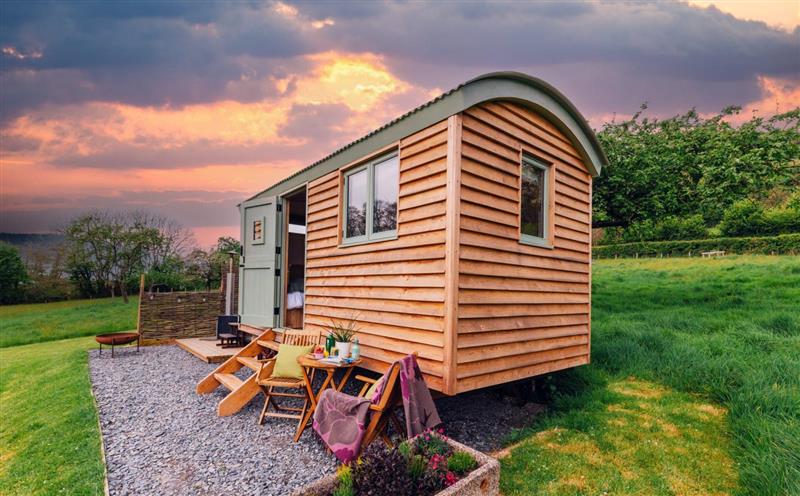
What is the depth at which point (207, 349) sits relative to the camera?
26.8ft

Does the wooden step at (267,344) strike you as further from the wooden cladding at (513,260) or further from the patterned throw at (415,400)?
the wooden cladding at (513,260)

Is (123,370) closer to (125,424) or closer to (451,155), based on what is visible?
(125,424)

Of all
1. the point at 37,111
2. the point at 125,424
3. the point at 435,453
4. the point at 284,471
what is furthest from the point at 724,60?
the point at 37,111

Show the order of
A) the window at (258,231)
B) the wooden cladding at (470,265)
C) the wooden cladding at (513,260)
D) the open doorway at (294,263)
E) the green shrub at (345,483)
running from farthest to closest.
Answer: the window at (258,231) < the open doorway at (294,263) < the wooden cladding at (513,260) < the wooden cladding at (470,265) < the green shrub at (345,483)

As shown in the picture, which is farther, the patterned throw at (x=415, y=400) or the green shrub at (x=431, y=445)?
the patterned throw at (x=415, y=400)

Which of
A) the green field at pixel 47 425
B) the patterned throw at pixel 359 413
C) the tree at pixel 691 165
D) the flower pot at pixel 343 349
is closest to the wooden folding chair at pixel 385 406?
the patterned throw at pixel 359 413

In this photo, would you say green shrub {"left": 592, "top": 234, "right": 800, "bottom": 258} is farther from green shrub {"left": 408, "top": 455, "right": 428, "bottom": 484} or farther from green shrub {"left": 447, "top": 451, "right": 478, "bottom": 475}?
green shrub {"left": 408, "top": 455, "right": 428, "bottom": 484}

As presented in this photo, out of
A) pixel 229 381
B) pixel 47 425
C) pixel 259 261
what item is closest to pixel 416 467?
pixel 229 381

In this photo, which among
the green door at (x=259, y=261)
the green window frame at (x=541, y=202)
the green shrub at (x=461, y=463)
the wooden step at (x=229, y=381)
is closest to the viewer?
the green shrub at (x=461, y=463)

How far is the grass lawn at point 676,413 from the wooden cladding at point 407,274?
58.2 inches

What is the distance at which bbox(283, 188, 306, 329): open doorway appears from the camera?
7227 millimetres

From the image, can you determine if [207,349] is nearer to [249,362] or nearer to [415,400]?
[249,362]

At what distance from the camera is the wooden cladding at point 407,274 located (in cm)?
389

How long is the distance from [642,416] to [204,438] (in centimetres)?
476
